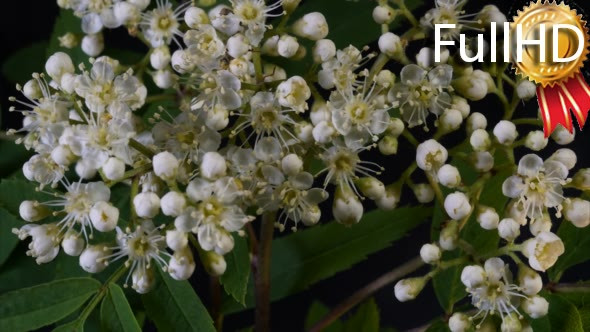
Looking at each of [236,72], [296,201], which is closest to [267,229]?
[296,201]

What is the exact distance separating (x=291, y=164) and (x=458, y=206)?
0.66 ft

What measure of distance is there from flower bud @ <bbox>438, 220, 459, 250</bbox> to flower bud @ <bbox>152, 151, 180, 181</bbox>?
32cm

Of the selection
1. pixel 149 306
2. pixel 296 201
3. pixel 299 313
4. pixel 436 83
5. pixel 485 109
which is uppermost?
pixel 436 83

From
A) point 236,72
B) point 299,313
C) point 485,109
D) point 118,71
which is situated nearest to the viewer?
point 236,72

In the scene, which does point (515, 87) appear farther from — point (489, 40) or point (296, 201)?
point (296, 201)

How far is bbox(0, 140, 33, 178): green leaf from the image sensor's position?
1.43m

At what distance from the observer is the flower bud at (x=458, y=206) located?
3.30 ft

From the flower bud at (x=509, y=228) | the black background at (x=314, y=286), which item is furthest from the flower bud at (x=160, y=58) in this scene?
the black background at (x=314, y=286)

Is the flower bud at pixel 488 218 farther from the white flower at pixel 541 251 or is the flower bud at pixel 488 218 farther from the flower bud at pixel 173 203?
the flower bud at pixel 173 203

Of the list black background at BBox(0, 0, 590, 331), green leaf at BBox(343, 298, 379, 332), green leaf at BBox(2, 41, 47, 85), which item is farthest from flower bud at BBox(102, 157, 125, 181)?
black background at BBox(0, 0, 590, 331)

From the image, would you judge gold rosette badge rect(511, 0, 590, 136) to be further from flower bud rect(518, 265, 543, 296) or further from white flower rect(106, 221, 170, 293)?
white flower rect(106, 221, 170, 293)

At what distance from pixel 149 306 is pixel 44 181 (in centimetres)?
20

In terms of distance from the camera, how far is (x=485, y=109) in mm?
1884

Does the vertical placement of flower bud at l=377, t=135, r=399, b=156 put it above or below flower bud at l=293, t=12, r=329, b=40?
below
